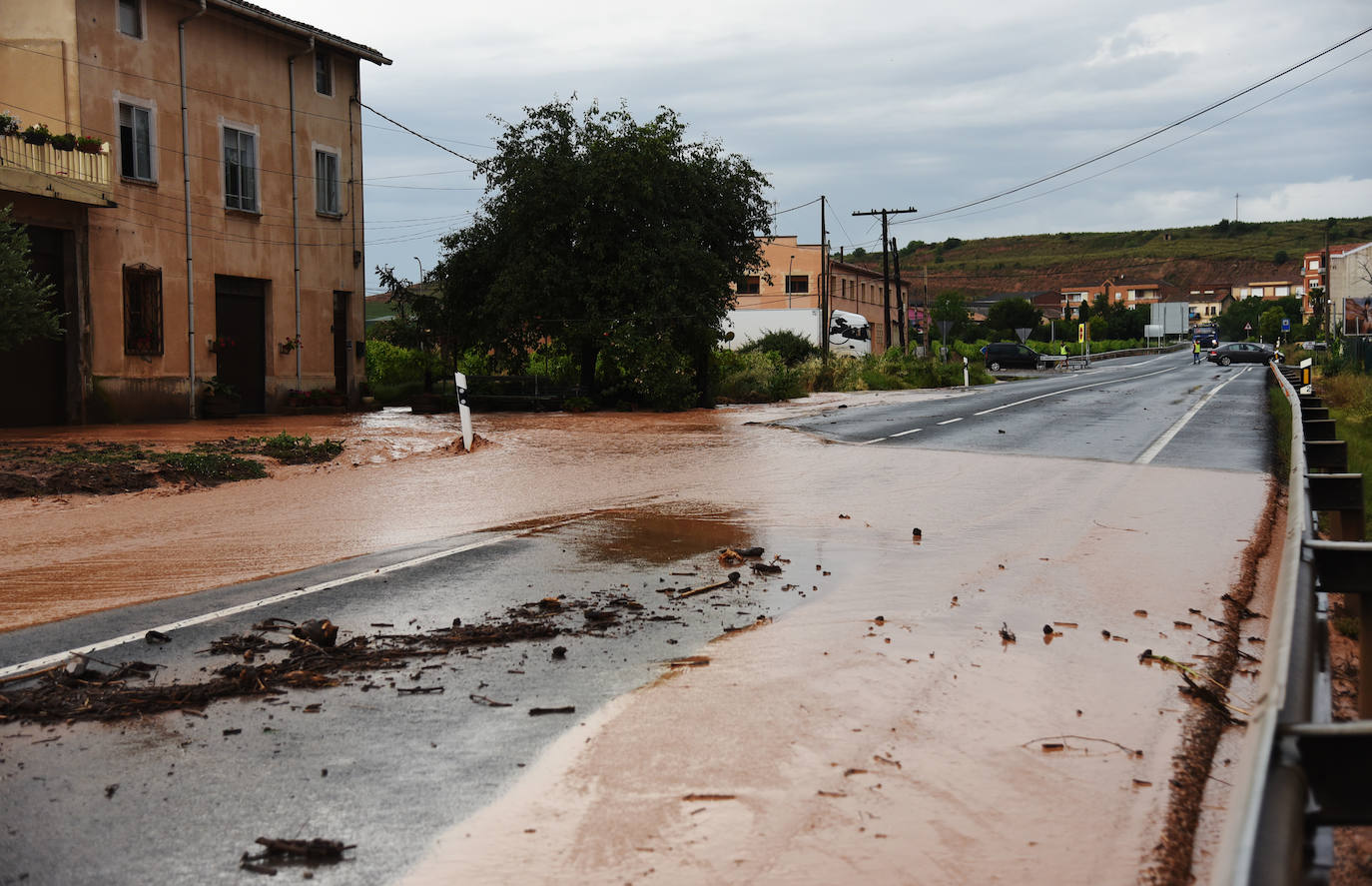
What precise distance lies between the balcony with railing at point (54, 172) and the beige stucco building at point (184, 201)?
1.3 inches

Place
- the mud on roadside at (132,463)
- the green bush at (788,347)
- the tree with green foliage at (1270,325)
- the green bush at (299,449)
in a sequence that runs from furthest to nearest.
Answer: the tree with green foliage at (1270,325)
the green bush at (788,347)
the green bush at (299,449)
the mud on roadside at (132,463)

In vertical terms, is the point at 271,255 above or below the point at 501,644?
above

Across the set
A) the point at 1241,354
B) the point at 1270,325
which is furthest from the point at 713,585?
the point at 1270,325

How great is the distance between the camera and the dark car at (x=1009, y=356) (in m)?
69.6

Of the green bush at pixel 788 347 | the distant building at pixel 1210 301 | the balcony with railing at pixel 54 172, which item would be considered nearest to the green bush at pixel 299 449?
the balcony with railing at pixel 54 172

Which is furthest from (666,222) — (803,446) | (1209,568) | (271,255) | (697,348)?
(1209,568)

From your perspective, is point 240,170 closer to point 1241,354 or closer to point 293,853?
point 293,853

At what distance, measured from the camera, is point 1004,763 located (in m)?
4.49

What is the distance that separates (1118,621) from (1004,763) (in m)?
2.74

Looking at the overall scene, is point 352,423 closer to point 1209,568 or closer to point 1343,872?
point 1209,568

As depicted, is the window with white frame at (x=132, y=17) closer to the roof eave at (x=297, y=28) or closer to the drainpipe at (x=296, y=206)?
the roof eave at (x=297, y=28)

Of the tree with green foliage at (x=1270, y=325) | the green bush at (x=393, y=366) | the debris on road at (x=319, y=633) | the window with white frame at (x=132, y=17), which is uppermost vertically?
the window with white frame at (x=132, y=17)

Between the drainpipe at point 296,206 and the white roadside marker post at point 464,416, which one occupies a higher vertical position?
the drainpipe at point 296,206

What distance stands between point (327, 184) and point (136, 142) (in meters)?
6.44
